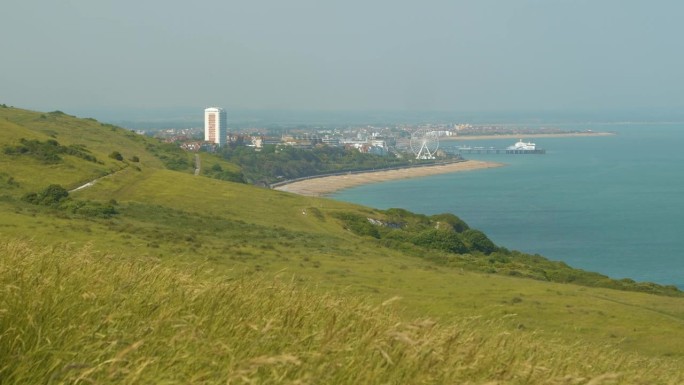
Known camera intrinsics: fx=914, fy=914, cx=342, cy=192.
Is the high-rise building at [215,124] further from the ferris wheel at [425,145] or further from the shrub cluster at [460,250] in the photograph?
the shrub cluster at [460,250]

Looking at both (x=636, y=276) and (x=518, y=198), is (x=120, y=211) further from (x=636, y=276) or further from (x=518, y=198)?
(x=518, y=198)

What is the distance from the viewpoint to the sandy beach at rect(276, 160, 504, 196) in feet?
325

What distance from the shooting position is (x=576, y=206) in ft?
282

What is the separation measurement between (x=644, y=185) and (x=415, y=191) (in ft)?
90.1

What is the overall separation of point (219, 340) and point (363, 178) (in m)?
116

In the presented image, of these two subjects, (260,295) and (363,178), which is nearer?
(260,295)

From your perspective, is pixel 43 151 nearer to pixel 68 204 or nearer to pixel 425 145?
pixel 68 204

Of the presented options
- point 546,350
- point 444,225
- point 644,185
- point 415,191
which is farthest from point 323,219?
point 644,185

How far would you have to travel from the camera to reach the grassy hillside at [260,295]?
4.42m

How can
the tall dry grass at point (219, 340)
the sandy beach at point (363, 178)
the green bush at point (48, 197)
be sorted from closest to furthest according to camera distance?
the tall dry grass at point (219, 340), the green bush at point (48, 197), the sandy beach at point (363, 178)

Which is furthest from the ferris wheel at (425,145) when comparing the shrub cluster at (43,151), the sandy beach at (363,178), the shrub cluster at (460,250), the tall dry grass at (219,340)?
A: the tall dry grass at (219,340)

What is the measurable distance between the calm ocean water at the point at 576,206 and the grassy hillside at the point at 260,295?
56.4 feet

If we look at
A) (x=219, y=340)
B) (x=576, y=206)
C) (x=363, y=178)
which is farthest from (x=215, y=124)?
(x=219, y=340)

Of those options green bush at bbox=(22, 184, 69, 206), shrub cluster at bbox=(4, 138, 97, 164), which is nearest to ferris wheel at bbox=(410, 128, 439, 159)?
shrub cluster at bbox=(4, 138, 97, 164)
